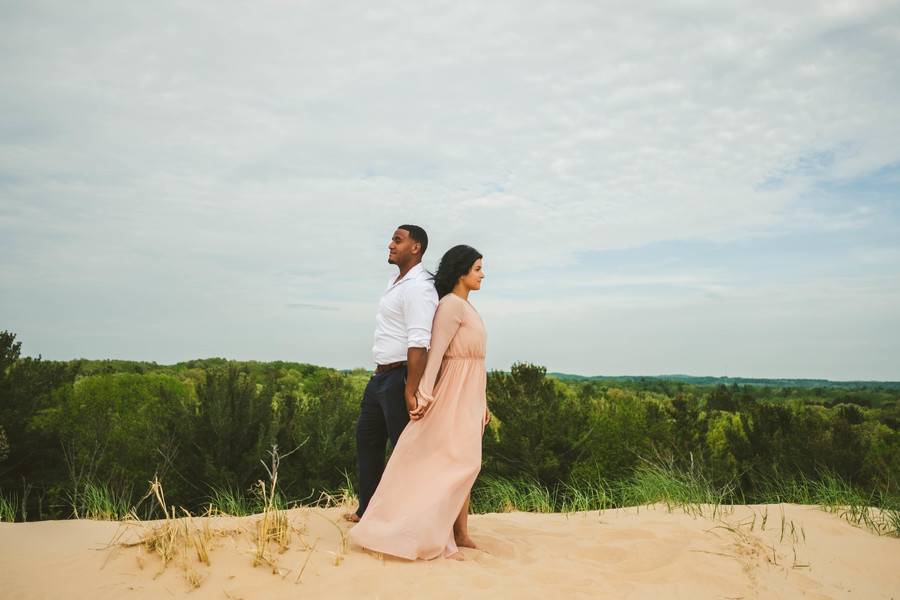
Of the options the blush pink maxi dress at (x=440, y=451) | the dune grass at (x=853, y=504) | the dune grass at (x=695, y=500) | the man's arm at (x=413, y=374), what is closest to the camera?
the blush pink maxi dress at (x=440, y=451)

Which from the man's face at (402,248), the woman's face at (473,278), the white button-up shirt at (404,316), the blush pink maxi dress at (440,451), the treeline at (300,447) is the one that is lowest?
the treeline at (300,447)

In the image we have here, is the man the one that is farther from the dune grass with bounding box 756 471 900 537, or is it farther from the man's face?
the dune grass with bounding box 756 471 900 537

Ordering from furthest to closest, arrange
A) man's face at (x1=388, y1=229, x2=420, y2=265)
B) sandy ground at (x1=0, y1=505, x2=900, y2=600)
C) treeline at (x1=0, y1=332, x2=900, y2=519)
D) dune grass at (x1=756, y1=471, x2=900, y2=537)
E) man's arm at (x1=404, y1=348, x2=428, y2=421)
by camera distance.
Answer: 1. treeline at (x1=0, y1=332, x2=900, y2=519)
2. dune grass at (x1=756, y1=471, x2=900, y2=537)
3. man's face at (x1=388, y1=229, x2=420, y2=265)
4. man's arm at (x1=404, y1=348, x2=428, y2=421)
5. sandy ground at (x1=0, y1=505, x2=900, y2=600)

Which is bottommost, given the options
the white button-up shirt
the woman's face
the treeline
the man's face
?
the treeline

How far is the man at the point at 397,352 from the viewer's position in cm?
428

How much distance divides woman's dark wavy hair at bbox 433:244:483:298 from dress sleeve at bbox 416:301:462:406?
203 mm

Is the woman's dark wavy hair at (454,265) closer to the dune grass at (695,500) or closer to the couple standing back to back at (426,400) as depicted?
the couple standing back to back at (426,400)

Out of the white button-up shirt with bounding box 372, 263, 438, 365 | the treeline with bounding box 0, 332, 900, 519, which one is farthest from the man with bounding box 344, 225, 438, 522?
the treeline with bounding box 0, 332, 900, 519

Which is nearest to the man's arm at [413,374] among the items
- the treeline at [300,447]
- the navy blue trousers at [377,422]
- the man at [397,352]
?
the man at [397,352]

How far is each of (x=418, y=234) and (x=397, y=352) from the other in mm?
902

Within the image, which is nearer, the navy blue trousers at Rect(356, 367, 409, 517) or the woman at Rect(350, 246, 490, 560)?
the woman at Rect(350, 246, 490, 560)

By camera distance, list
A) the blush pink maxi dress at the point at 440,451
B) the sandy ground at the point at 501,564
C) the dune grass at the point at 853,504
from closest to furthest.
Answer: the sandy ground at the point at 501,564 → the blush pink maxi dress at the point at 440,451 → the dune grass at the point at 853,504

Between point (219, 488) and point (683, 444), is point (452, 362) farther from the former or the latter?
point (683, 444)

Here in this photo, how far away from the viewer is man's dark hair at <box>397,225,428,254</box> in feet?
15.5
